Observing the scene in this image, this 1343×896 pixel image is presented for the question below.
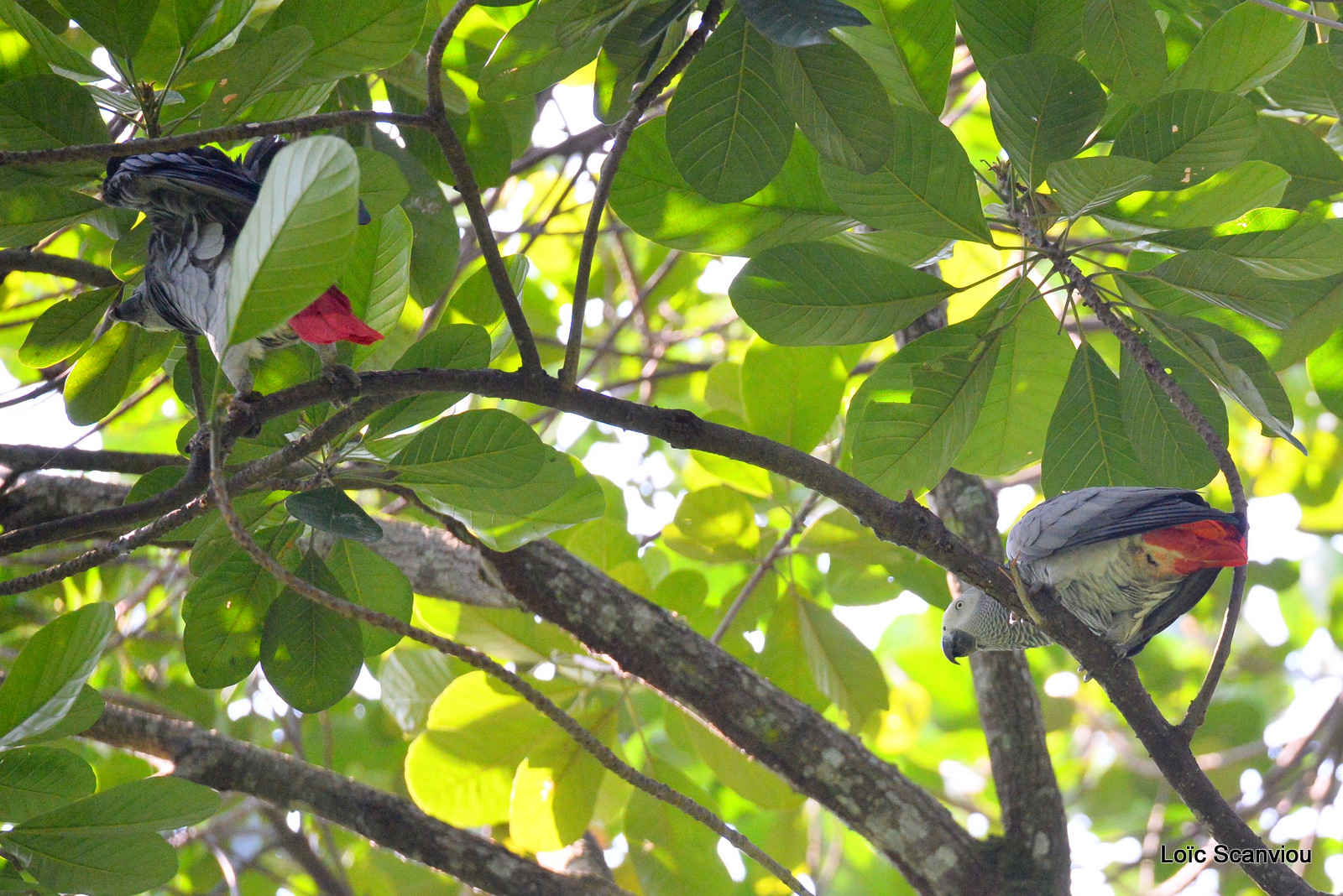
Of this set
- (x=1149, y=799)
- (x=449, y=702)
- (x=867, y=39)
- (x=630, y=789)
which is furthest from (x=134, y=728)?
(x=1149, y=799)

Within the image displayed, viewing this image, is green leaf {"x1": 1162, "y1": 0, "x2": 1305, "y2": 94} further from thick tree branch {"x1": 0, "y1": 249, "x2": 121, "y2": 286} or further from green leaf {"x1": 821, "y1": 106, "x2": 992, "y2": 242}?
thick tree branch {"x1": 0, "y1": 249, "x2": 121, "y2": 286}

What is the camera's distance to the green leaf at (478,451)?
1666mm

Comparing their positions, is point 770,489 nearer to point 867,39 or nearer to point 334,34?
point 867,39

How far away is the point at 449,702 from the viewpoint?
2713 mm

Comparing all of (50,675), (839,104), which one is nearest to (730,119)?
(839,104)

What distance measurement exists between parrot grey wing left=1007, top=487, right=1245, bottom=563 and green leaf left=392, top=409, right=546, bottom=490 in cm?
115

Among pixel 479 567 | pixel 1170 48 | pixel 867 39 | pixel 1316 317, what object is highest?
pixel 1170 48

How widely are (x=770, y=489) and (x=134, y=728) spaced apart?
6.01ft

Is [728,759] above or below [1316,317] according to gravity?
below

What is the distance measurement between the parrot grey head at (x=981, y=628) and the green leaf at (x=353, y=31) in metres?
1.66

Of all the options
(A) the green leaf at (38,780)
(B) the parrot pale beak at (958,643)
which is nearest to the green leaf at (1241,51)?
(B) the parrot pale beak at (958,643)

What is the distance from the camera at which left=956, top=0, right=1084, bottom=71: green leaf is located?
5.49 feet

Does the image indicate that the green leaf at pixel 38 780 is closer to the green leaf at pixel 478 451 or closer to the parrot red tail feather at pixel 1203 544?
the green leaf at pixel 478 451

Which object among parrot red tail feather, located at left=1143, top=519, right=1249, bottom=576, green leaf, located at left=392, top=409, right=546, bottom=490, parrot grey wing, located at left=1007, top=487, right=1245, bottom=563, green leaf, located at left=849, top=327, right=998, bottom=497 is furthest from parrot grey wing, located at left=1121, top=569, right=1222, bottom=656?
green leaf, located at left=392, top=409, right=546, bottom=490
